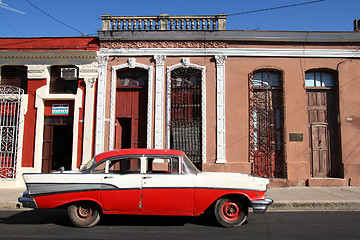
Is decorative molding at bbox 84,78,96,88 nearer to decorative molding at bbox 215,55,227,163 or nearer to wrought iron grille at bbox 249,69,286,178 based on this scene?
decorative molding at bbox 215,55,227,163

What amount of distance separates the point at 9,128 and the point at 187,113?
7.16 metres

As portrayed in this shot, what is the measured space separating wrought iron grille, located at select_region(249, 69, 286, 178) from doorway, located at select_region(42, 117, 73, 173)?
24.8 feet

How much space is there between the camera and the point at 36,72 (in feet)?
36.5

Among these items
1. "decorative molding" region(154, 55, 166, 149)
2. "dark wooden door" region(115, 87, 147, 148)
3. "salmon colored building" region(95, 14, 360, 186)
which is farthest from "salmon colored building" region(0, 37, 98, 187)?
"decorative molding" region(154, 55, 166, 149)

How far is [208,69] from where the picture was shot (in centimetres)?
1106

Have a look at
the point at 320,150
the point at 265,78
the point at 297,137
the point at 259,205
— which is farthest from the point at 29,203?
the point at 320,150

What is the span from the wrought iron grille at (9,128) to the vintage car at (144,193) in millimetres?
6023

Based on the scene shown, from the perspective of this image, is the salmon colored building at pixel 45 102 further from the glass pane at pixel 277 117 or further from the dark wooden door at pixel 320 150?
the dark wooden door at pixel 320 150

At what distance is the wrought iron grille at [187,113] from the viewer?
424 inches

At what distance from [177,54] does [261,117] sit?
14.0 feet

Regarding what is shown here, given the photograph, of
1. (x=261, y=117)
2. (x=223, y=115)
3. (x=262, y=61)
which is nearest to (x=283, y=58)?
(x=262, y=61)

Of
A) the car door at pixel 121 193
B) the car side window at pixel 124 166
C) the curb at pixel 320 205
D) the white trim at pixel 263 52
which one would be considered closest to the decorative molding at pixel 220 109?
the white trim at pixel 263 52

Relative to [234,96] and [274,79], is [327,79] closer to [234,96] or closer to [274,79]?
[274,79]

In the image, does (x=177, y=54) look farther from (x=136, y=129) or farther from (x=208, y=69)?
(x=136, y=129)
